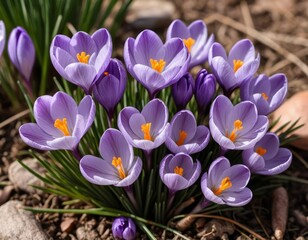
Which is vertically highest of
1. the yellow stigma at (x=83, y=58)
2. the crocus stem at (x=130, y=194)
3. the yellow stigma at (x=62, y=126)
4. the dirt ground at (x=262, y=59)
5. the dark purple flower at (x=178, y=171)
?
the yellow stigma at (x=83, y=58)

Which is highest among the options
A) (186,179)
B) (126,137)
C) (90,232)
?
(126,137)

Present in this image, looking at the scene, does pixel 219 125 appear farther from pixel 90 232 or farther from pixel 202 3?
pixel 202 3

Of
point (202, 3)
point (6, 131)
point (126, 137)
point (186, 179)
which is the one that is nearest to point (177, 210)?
point (186, 179)

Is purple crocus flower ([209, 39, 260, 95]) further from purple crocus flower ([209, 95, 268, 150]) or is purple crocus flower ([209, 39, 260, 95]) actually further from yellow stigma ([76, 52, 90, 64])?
yellow stigma ([76, 52, 90, 64])

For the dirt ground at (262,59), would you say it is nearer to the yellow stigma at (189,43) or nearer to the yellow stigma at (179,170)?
the yellow stigma at (179,170)

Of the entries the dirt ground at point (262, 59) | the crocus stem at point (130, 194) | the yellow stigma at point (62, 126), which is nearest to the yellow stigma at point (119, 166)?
the crocus stem at point (130, 194)

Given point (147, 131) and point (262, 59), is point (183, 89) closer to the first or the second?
point (147, 131)
